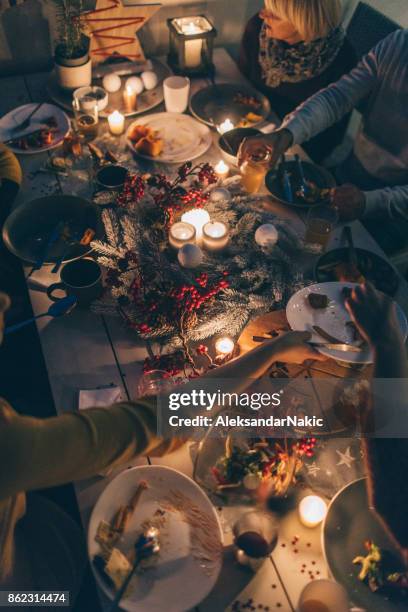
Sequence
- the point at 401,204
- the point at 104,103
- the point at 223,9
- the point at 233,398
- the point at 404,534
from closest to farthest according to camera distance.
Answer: the point at 404,534
the point at 233,398
the point at 401,204
the point at 104,103
the point at 223,9

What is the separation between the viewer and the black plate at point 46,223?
6.29 ft

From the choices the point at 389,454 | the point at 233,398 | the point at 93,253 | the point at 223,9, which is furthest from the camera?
the point at 223,9

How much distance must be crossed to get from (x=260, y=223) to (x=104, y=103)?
3.54 feet

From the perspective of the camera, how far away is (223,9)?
10.5 feet

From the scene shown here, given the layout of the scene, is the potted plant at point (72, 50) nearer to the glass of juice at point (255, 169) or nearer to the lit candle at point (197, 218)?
the glass of juice at point (255, 169)

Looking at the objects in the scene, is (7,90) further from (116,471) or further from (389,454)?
(389,454)

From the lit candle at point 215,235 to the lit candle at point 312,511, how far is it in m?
0.95

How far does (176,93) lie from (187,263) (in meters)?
1.13

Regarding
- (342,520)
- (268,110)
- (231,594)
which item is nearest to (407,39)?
(268,110)

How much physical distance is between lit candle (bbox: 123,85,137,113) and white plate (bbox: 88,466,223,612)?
1854 mm

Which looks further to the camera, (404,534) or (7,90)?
(7,90)

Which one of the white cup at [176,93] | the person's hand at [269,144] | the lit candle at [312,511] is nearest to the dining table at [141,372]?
the lit candle at [312,511]

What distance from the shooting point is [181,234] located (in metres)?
1.90

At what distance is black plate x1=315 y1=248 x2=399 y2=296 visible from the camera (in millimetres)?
1832
